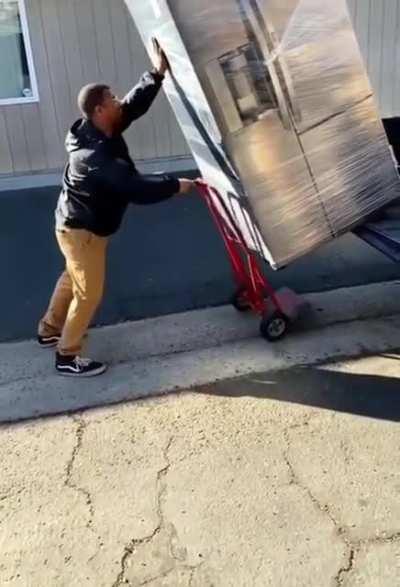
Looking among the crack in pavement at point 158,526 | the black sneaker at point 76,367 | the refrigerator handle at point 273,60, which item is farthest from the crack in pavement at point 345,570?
the refrigerator handle at point 273,60

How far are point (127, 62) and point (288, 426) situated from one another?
5430mm

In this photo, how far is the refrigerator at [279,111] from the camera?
127 inches

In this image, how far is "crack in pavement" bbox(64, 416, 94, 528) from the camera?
2913 millimetres

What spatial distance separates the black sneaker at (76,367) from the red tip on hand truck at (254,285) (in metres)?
1.03

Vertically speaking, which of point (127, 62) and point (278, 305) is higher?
point (127, 62)

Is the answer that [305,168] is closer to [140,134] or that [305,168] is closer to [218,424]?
[218,424]

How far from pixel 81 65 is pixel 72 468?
5.49 m

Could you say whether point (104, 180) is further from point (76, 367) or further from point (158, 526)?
point (158, 526)

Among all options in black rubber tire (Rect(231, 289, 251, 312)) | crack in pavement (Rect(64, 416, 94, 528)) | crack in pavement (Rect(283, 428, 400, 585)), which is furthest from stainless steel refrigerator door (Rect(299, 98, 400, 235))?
crack in pavement (Rect(64, 416, 94, 528))

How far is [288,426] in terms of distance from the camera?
3.38 m

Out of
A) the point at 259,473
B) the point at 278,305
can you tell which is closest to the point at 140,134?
the point at 278,305

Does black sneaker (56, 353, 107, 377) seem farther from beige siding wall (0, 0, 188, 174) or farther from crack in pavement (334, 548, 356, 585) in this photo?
beige siding wall (0, 0, 188, 174)

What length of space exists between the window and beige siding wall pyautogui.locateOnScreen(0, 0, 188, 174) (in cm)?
10

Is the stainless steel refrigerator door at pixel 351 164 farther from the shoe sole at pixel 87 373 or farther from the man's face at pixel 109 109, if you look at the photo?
the shoe sole at pixel 87 373
